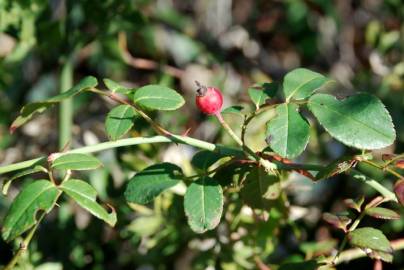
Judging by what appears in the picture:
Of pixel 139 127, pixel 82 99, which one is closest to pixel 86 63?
pixel 82 99

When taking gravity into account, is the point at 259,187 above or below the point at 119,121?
below

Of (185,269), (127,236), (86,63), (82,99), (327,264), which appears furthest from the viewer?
(86,63)

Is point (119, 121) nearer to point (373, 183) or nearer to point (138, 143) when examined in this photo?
point (138, 143)

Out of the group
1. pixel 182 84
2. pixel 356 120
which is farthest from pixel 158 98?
pixel 182 84

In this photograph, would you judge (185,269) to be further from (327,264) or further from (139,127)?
(327,264)

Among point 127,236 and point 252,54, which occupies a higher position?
point 127,236
